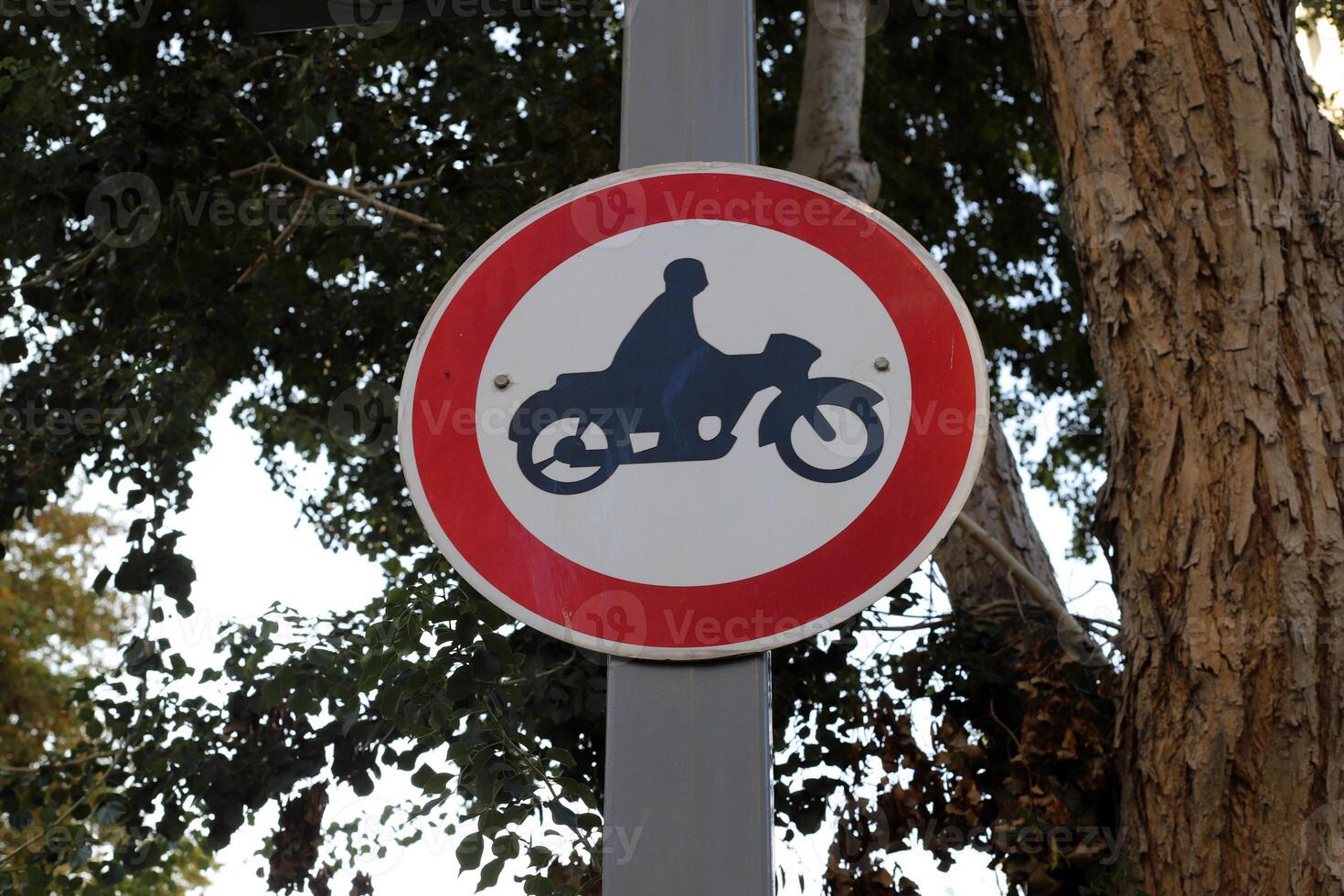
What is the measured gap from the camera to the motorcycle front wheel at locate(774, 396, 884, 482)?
1.53 metres

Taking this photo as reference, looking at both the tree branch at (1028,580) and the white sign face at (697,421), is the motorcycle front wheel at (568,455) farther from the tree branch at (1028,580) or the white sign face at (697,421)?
the tree branch at (1028,580)

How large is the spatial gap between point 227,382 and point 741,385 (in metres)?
4.55

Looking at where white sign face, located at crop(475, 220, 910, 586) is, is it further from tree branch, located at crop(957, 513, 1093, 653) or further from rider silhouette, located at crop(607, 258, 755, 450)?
tree branch, located at crop(957, 513, 1093, 653)

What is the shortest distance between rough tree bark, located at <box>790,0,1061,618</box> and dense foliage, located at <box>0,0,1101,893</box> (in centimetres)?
45

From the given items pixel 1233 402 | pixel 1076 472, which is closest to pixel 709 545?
pixel 1233 402

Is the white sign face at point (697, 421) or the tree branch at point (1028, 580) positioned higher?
the tree branch at point (1028, 580)

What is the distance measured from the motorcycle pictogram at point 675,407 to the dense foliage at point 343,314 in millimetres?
1217

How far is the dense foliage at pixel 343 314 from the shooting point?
353 centimetres

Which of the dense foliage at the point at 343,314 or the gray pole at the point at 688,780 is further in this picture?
the dense foliage at the point at 343,314

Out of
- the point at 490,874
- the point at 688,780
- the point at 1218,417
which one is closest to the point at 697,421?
the point at 688,780

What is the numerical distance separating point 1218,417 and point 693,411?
165cm

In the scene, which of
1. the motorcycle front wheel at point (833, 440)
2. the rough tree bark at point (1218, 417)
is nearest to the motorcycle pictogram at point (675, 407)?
the motorcycle front wheel at point (833, 440)

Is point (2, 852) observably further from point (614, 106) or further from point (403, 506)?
point (614, 106)

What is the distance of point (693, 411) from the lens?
1.56 meters
